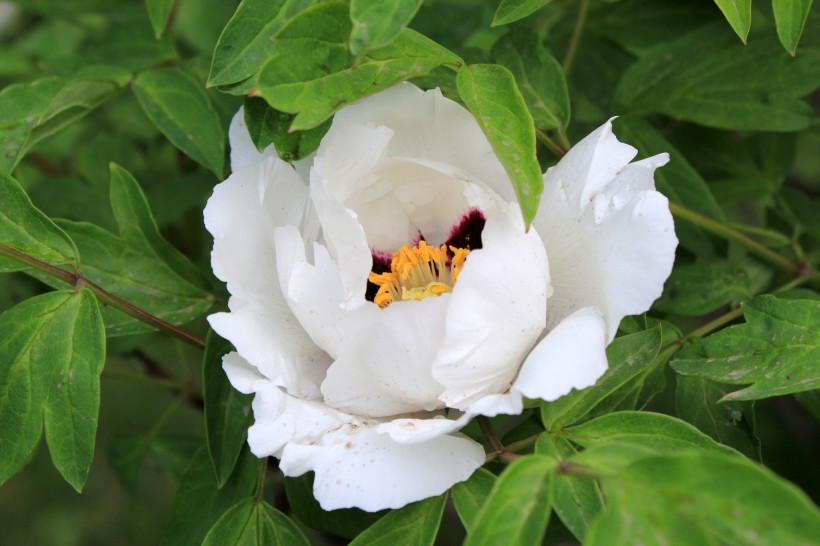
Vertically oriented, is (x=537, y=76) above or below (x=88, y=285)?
above

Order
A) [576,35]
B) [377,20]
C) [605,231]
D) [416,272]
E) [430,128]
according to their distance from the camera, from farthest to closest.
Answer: [576,35]
[416,272]
[430,128]
[605,231]
[377,20]

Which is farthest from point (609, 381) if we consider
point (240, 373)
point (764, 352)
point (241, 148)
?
point (241, 148)

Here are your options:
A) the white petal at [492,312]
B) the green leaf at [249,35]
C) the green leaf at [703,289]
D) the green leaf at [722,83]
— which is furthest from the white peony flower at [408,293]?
the green leaf at [722,83]

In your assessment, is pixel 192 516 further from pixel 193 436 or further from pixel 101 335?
pixel 193 436

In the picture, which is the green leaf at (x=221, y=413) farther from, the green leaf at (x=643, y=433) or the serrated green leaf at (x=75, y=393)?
the green leaf at (x=643, y=433)

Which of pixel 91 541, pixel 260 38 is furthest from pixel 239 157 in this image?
pixel 91 541

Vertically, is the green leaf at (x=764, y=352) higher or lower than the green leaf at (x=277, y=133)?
lower

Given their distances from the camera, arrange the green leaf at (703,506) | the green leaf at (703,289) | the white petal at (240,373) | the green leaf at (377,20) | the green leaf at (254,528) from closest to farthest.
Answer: the green leaf at (703,506) → the green leaf at (377,20) → the white petal at (240,373) → the green leaf at (254,528) → the green leaf at (703,289)

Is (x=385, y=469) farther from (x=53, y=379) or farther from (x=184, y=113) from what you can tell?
(x=184, y=113)
